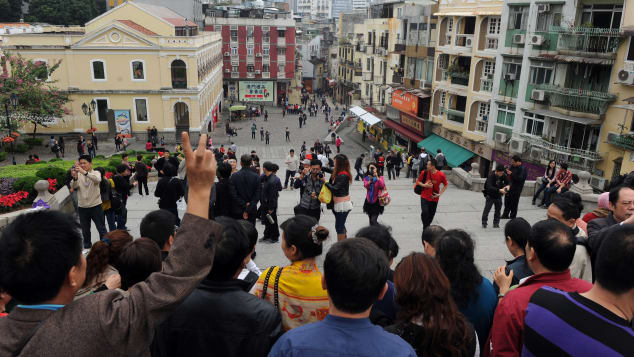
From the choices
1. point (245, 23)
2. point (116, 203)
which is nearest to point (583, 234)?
point (116, 203)

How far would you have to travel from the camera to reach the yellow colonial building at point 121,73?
1241 inches

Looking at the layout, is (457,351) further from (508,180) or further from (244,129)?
(244,129)

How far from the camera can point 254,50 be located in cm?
5600

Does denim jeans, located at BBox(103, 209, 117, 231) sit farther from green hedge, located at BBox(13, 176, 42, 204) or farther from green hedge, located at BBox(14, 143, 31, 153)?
green hedge, located at BBox(14, 143, 31, 153)

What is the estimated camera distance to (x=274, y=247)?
9.05 meters

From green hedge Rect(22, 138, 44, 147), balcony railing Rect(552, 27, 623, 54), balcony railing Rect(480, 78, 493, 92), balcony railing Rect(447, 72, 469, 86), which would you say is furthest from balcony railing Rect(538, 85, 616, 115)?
green hedge Rect(22, 138, 44, 147)

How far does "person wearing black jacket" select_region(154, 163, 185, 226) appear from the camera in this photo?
8461 mm

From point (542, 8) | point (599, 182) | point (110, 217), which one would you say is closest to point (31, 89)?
point (110, 217)

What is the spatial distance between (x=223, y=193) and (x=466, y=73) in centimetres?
2200

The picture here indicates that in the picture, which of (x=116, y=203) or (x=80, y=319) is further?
→ (x=116, y=203)

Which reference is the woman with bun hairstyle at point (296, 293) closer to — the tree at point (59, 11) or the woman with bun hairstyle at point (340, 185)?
the woman with bun hairstyle at point (340, 185)

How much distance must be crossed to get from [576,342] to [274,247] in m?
6.96

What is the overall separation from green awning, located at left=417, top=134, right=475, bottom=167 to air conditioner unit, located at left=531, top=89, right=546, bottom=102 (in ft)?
18.0

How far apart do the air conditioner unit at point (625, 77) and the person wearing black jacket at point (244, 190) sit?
15.7m
